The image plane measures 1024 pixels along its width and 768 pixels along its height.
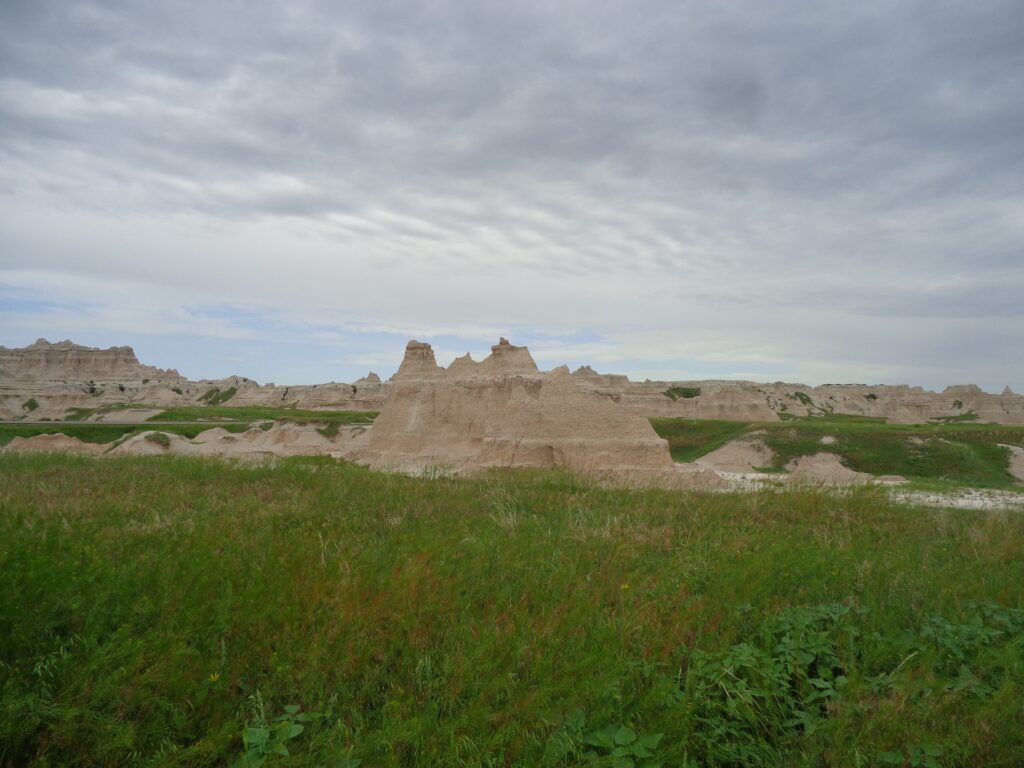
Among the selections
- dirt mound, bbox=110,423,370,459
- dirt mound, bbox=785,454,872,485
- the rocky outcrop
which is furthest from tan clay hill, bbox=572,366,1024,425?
the rocky outcrop

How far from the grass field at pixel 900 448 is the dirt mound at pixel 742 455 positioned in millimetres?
570

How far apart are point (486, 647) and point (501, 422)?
2457 cm

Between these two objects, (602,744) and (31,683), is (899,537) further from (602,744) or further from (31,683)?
(31,683)

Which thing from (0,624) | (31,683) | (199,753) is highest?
(0,624)

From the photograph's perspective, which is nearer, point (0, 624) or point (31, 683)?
point (31, 683)

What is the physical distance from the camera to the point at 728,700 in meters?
3.45

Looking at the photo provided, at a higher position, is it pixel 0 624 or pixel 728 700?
pixel 0 624

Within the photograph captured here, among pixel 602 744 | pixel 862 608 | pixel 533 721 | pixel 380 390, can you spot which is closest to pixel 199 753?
pixel 533 721

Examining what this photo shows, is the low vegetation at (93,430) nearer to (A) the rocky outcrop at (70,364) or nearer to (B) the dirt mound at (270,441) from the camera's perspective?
(B) the dirt mound at (270,441)

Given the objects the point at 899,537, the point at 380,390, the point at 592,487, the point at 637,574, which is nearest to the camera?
the point at 637,574

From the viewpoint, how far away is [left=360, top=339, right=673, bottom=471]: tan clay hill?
1033 inches

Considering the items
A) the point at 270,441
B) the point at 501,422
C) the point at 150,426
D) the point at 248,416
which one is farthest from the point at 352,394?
the point at 501,422

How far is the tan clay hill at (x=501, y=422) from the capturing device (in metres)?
26.2

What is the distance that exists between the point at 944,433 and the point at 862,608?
43369 millimetres
